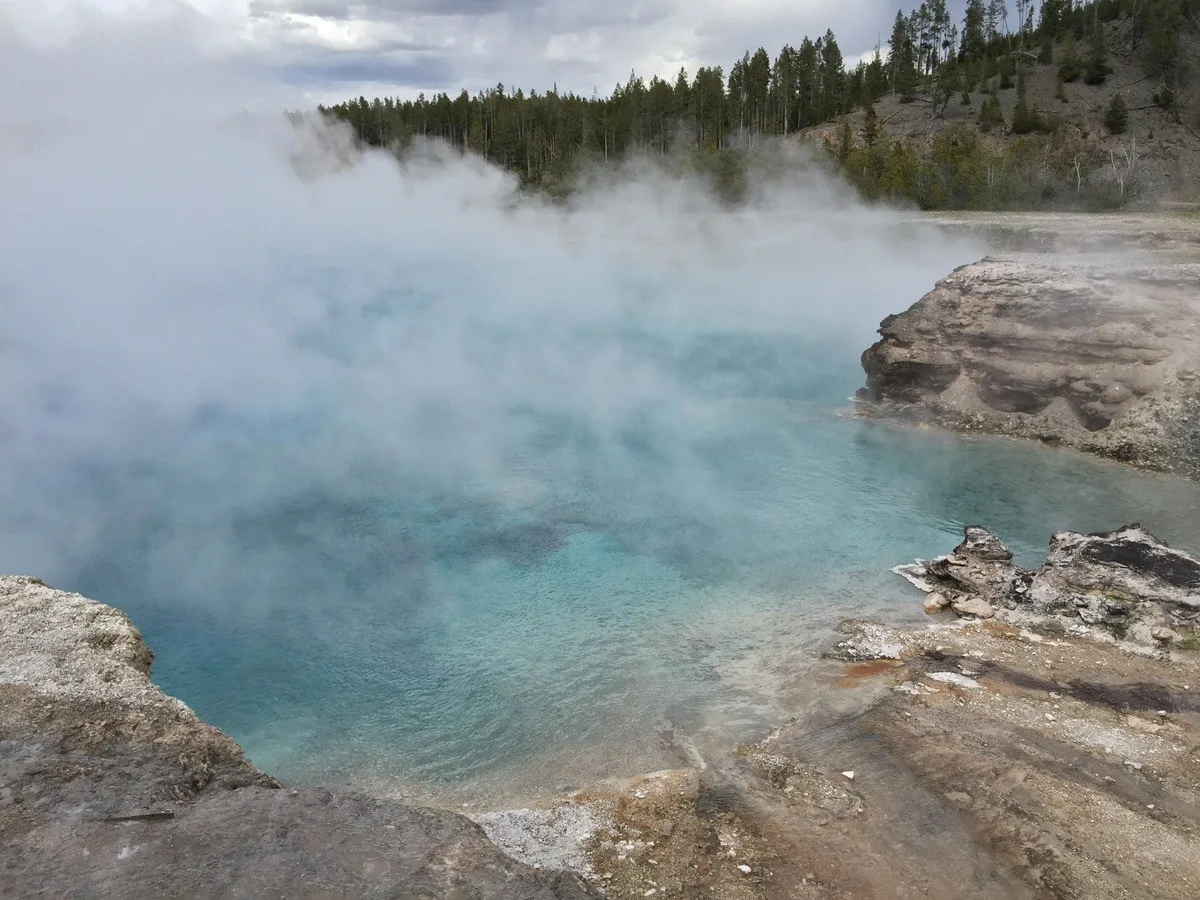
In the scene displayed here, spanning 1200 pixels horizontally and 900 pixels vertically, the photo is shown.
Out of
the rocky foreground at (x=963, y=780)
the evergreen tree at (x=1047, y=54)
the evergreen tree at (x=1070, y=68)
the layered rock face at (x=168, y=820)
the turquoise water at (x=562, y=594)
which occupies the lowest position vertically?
the turquoise water at (x=562, y=594)

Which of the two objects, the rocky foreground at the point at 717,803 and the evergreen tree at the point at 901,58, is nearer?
the rocky foreground at the point at 717,803

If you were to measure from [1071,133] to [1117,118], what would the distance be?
244 cm

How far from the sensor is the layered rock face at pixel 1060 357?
14.3 meters

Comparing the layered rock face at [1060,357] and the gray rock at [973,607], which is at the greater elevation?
the layered rock face at [1060,357]

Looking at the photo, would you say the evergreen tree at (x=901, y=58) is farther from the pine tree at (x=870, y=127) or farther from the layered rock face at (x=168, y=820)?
the layered rock face at (x=168, y=820)

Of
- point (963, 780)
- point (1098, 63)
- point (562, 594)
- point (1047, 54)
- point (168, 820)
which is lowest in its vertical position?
point (562, 594)

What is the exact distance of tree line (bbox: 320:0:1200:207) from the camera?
5406 cm

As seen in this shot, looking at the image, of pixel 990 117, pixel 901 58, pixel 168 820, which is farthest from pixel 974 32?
pixel 168 820

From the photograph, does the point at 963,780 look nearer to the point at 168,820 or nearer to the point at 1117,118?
the point at 168,820

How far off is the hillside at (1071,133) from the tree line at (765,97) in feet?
2.80

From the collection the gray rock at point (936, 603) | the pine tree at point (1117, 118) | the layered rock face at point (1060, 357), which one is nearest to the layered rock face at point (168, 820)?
the gray rock at point (936, 603)

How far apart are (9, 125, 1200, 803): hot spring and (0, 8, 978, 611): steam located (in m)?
0.09

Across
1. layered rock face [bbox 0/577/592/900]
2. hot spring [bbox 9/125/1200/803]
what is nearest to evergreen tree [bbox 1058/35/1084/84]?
hot spring [bbox 9/125/1200/803]

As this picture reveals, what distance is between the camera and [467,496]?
1335cm
